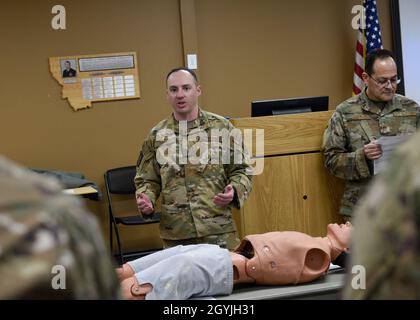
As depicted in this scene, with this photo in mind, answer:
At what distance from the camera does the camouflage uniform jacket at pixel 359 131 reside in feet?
10.1

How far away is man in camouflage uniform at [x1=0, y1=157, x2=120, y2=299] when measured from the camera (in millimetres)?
375

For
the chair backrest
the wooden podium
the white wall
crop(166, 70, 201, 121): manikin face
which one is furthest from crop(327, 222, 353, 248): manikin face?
the white wall

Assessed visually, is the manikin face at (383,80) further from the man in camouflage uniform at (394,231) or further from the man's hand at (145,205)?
the man in camouflage uniform at (394,231)

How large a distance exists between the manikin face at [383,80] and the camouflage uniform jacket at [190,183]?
0.88 meters

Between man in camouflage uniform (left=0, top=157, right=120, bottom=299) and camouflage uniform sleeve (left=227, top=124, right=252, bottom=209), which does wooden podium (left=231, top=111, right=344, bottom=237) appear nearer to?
camouflage uniform sleeve (left=227, top=124, right=252, bottom=209)

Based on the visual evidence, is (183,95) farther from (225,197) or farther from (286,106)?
(286,106)

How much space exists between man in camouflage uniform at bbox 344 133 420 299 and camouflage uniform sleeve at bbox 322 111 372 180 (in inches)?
104

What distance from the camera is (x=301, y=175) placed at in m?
3.39

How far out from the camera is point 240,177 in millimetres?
2787

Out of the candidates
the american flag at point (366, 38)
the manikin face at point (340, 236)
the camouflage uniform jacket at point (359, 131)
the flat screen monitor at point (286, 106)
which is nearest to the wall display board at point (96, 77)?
the flat screen monitor at point (286, 106)

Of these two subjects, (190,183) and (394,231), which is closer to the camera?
(394,231)

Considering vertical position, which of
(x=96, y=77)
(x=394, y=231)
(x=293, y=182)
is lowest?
(x=293, y=182)

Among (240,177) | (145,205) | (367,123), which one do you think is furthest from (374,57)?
(145,205)

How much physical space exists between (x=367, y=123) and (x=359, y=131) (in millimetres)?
60
